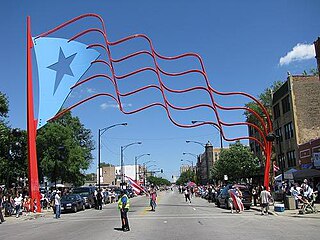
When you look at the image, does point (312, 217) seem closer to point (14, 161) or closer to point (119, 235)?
point (119, 235)

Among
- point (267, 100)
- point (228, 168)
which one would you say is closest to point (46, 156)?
point (228, 168)

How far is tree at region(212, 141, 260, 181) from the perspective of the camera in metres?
53.7

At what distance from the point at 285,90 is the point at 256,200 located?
19180 mm

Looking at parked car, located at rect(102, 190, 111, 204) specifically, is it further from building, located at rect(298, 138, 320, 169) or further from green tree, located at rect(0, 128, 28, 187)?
building, located at rect(298, 138, 320, 169)

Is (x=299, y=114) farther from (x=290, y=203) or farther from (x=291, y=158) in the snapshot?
(x=290, y=203)

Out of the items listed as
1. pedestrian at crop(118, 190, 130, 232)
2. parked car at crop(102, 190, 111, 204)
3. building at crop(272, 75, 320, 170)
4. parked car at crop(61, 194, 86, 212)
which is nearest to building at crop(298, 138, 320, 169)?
building at crop(272, 75, 320, 170)

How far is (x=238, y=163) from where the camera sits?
176 feet

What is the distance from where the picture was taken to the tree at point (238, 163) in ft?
176

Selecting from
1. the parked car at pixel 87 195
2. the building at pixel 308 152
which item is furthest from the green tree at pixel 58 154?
the building at pixel 308 152

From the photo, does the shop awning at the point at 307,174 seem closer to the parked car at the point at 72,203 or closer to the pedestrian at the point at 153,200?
the pedestrian at the point at 153,200

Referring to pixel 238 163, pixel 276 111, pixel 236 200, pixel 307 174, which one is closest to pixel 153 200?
pixel 236 200

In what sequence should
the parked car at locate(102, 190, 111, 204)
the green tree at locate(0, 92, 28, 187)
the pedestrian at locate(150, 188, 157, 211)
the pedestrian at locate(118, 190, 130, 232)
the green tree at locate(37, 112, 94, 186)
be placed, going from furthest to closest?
the green tree at locate(37, 112, 94, 186)
the parked car at locate(102, 190, 111, 204)
the green tree at locate(0, 92, 28, 187)
the pedestrian at locate(150, 188, 157, 211)
the pedestrian at locate(118, 190, 130, 232)

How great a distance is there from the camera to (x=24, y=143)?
161ft

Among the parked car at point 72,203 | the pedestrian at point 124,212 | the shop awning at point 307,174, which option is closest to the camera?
the pedestrian at point 124,212
